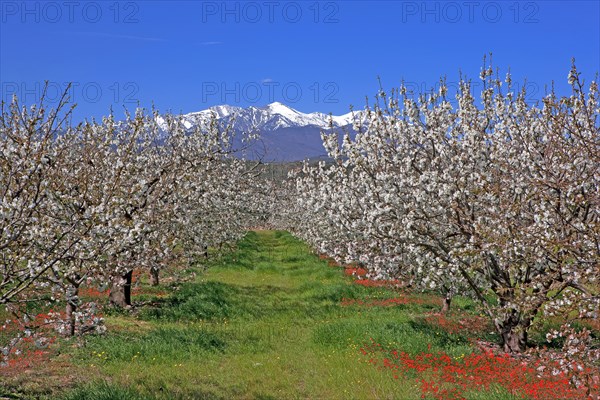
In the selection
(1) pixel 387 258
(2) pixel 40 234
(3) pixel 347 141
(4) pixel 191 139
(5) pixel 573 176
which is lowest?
(1) pixel 387 258

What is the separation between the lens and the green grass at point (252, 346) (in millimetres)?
11062

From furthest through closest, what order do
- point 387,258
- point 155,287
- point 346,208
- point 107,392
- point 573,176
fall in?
point 155,287
point 346,208
point 387,258
point 573,176
point 107,392

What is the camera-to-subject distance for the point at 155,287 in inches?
988

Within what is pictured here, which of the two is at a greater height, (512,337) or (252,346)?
(512,337)

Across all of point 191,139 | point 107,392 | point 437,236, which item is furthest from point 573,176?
point 191,139

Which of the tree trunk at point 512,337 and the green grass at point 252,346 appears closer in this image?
the green grass at point 252,346

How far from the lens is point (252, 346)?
1517 cm

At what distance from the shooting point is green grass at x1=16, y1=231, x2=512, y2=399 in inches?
436

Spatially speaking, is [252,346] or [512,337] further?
[252,346]

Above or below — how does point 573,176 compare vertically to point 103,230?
above

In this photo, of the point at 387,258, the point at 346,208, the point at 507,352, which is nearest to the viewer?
the point at 507,352

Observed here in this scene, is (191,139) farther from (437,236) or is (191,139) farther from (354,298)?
(437,236)

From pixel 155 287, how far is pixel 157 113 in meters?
8.60

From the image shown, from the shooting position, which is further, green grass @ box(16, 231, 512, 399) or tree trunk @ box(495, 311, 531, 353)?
tree trunk @ box(495, 311, 531, 353)
